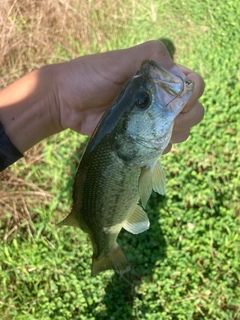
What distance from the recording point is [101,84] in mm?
2332

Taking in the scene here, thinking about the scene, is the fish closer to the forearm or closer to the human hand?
the human hand

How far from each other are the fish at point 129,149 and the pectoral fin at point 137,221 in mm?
103

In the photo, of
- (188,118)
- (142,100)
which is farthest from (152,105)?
(188,118)

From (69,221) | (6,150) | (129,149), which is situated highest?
(129,149)

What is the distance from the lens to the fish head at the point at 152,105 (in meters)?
1.70

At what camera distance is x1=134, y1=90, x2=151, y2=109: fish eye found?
1.71 m

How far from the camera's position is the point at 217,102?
13.9ft

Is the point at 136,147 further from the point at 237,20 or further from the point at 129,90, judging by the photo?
the point at 237,20

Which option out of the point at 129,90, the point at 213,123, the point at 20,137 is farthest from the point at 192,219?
the point at 129,90

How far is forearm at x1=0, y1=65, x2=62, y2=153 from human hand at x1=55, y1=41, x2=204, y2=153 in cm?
8

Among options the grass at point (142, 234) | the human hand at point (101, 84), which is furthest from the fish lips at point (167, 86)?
the grass at point (142, 234)

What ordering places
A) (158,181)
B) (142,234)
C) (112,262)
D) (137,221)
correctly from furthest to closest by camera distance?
(142,234) < (112,262) < (137,221) < (158,181)

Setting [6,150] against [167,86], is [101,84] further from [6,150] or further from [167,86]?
[6,150]

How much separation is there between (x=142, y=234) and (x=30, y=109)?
1727 millimetres
